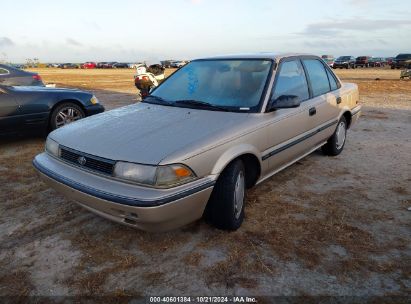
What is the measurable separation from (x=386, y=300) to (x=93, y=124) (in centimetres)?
286

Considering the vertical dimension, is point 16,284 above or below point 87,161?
below

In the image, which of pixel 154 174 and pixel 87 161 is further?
pixel 87 161

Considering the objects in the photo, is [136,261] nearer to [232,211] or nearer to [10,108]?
[232,211]

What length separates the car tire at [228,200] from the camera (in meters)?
2.90

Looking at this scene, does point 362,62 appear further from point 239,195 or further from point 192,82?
point 239,195

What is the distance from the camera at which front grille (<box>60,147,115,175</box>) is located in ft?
8.80

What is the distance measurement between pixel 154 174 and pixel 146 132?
62cm

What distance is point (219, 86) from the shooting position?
12.2ft

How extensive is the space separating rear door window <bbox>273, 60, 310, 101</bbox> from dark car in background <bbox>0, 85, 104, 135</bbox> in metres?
4.16

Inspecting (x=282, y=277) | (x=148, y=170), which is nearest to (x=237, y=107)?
(x=148, y=170)

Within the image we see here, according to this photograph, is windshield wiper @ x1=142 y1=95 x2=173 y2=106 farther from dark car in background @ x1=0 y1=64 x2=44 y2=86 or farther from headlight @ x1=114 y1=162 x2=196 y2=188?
dark car in background @ x1=0 y1=64 x2=44 y2=86

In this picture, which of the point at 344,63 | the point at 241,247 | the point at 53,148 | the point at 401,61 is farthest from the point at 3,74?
the point at 344,63

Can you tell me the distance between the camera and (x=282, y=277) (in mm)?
2508

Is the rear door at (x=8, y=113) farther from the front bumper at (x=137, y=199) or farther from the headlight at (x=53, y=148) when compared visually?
the front bumper at (x=137, y=199)
